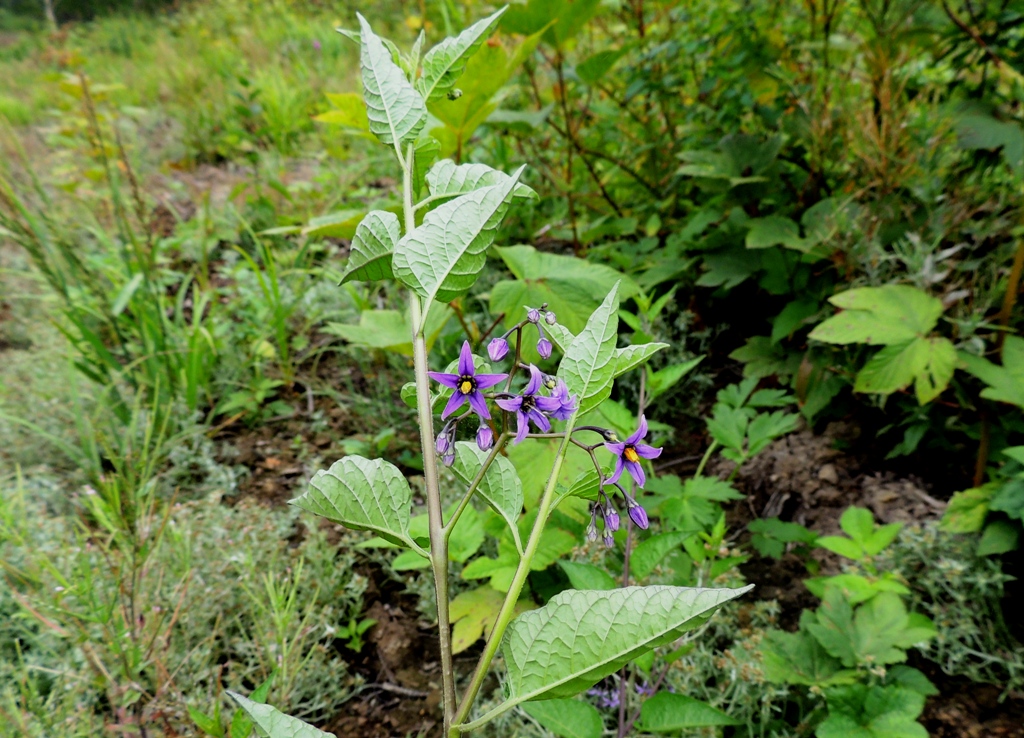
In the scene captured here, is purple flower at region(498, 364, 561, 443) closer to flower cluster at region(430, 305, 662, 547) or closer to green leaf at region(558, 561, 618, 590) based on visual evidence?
flower cluster at region(430, 305, 662, 547)

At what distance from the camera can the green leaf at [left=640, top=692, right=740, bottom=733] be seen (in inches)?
37.0

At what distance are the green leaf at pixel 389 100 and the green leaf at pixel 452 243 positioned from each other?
16 centimetres

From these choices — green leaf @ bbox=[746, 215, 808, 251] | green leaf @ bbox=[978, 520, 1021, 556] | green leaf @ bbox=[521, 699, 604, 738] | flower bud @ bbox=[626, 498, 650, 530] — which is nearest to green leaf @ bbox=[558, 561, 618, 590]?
green leaf @ bbox=[521, 699, 604, 738]

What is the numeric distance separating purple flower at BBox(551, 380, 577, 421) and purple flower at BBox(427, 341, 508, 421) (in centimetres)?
6

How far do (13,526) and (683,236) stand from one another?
2.15 metres

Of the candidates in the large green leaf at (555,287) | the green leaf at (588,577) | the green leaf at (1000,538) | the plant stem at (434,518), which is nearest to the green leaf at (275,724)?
the plant stem at (434,518)

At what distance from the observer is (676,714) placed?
37.3 inches

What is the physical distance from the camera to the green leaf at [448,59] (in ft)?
2.43

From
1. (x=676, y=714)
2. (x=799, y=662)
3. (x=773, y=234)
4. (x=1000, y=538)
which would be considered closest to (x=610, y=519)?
(x=676, y=714)

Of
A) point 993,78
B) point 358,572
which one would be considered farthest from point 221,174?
point 993,78

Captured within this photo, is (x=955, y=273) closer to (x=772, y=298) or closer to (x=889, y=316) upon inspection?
(x=889, y=316)

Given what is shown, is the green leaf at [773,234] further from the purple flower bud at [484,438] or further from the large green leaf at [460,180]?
the purple flower bud at [484,438]

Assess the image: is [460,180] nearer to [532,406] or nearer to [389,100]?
[389,100]

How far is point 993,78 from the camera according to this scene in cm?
200
